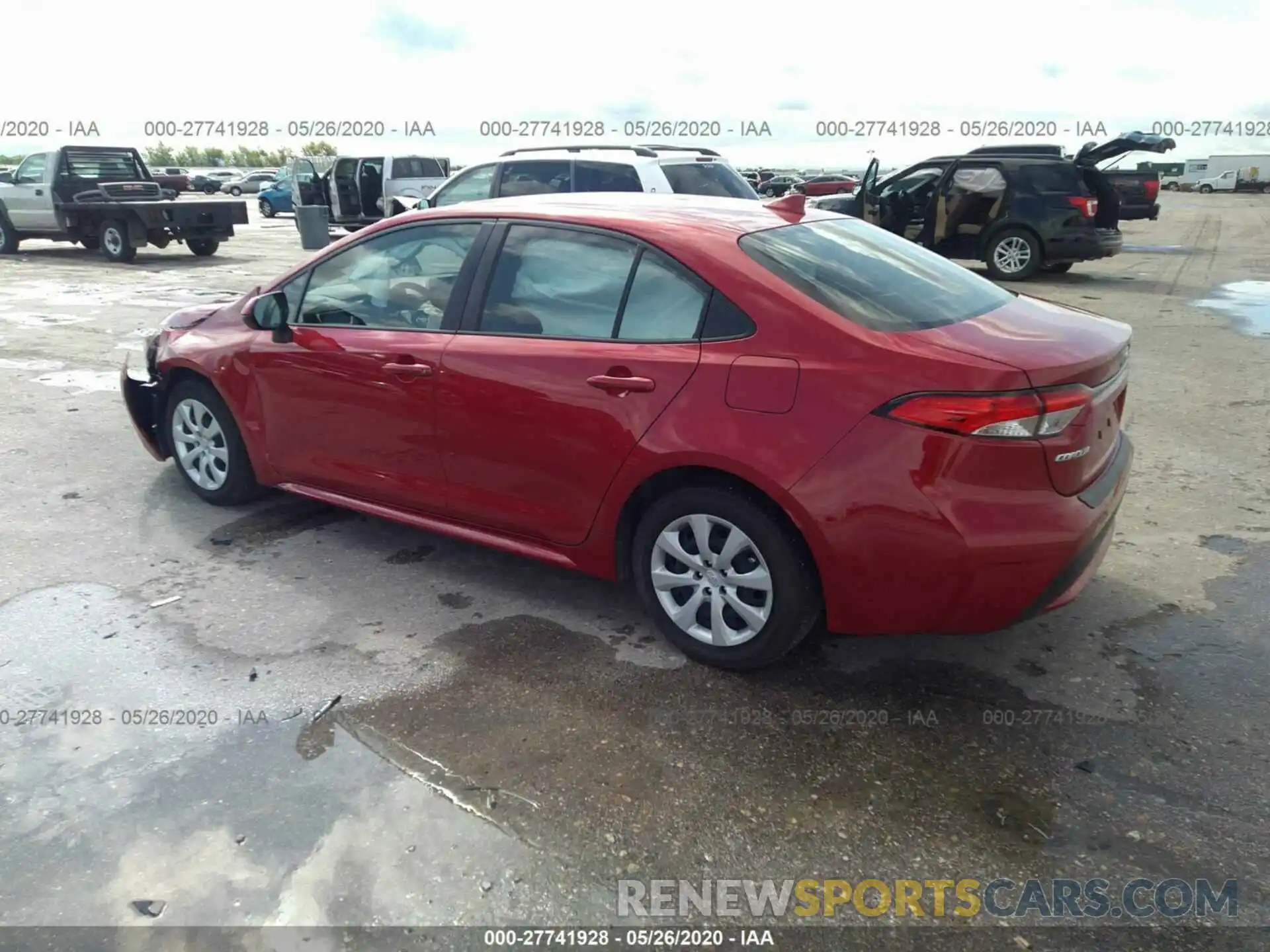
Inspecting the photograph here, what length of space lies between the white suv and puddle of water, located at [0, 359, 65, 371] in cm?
393

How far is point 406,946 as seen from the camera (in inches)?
88.0

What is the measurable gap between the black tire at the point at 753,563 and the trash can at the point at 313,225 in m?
16.0

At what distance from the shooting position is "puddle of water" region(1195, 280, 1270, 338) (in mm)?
9812

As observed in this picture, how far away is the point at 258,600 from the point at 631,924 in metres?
2.29

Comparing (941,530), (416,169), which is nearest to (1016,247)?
(416,169)

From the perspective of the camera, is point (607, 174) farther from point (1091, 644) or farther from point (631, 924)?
point (631, 924)

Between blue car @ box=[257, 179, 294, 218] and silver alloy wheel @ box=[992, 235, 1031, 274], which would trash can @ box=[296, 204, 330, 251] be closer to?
silver alloy wheel @ box=[992, 235, 1031, 274]

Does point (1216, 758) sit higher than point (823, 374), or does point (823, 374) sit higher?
point (823, 374)

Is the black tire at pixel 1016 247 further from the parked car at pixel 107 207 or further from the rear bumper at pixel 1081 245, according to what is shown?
the parked car at pixel 107 207

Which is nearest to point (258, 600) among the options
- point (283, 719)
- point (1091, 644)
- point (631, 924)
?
point (283, 719)

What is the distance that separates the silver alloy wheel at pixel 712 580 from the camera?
10.4 ft

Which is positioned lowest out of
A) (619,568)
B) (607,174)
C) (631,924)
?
(631,924)

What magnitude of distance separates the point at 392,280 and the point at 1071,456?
8.98 ft
